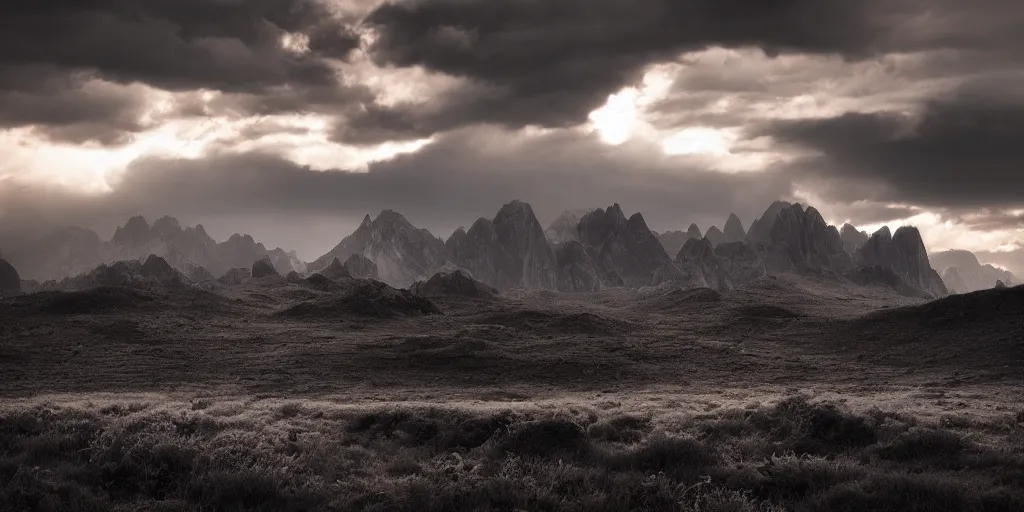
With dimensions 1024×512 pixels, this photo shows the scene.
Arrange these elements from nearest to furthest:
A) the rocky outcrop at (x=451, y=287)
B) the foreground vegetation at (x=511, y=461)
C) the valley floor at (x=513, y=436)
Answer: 1. the foreground vegetation at (x=511, y=461)
2. the valley floor at (x=513, y=436)
3. the rocky outcrop at (x=451, y=287)

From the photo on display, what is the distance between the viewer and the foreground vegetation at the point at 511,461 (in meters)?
14.3

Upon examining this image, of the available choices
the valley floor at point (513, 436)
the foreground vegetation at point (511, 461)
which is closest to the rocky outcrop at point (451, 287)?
the valley floor at point (513, 436)

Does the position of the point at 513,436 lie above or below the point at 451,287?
below

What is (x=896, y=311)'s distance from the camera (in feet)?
259

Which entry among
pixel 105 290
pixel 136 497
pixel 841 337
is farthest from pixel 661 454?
pixel 105 290

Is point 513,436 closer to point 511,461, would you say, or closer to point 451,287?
point 511,461

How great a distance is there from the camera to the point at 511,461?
17.0 m

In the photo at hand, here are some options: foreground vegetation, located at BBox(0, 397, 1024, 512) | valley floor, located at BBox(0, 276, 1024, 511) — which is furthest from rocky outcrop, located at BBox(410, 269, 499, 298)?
foreground vegetation, located at BBox(0, 397, 1024, 512)

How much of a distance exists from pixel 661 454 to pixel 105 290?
104760 mm

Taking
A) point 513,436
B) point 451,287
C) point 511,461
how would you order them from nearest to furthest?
1. point 511,461
2. point 513,436
3. point 451,287

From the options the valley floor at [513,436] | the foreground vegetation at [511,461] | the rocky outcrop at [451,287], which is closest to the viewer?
the foreground vegetation at [511,461]

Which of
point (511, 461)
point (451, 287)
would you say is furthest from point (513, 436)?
point (451, 287)

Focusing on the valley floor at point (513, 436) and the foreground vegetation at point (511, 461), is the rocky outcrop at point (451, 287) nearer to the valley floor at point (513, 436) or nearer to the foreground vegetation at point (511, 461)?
the valley floor at point (513, 436)

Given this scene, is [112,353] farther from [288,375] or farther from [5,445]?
[5,445]
